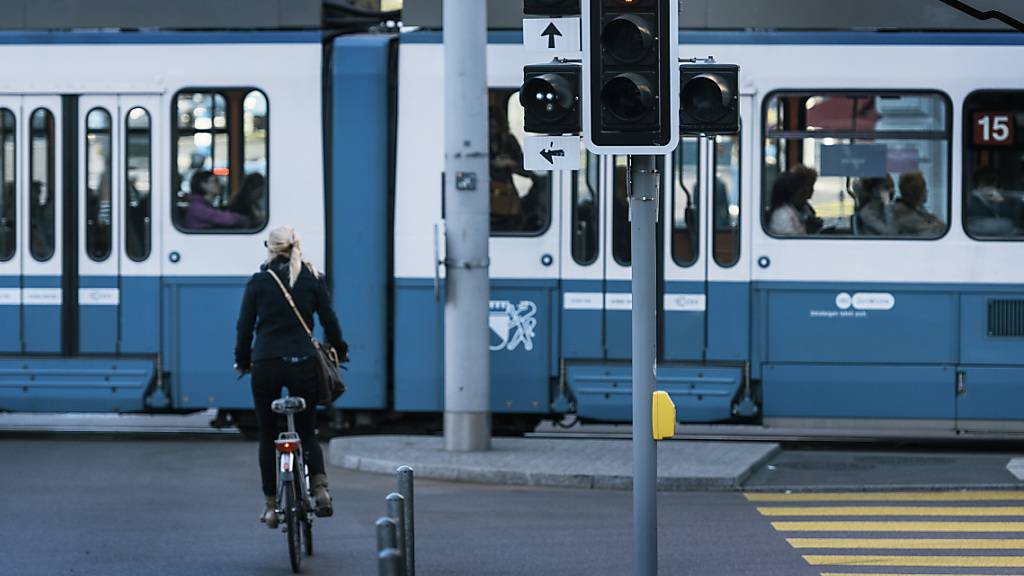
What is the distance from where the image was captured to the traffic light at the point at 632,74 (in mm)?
6957

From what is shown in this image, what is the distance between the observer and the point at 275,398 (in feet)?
30.1

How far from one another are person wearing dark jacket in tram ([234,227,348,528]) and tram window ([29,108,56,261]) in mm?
5087

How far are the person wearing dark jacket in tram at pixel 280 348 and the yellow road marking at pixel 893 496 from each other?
3343 mm

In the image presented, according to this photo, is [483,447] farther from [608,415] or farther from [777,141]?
[777,141]

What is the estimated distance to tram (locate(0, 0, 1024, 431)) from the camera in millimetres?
12922

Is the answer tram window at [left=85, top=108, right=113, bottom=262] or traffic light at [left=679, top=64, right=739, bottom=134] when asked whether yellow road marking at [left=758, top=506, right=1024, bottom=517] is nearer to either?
traffic light at [left=679, top=64, right=739, bottom=134]

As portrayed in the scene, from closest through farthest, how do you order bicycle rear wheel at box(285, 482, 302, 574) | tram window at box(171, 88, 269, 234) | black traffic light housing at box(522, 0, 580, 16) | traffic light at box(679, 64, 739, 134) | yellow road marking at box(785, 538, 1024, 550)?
traffic light at box(679, 64, 739, 134) → black traffic light housing at box(522, 0, 580, 16) → bicycle rear wheel at box(285, 482, 302, 574) → yellow road marking at box(785, 538, 1024, 550) → tram window at box(171, 88, 269, 234)

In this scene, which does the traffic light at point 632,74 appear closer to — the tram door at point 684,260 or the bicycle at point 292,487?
the bicycle at point 292,487

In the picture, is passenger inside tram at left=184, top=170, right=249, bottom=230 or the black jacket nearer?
the black jacket

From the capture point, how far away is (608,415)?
42.7ft

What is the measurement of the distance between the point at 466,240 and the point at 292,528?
4.30 metres

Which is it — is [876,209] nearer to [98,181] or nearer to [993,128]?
[993,128]

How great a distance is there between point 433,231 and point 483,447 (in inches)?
73.9

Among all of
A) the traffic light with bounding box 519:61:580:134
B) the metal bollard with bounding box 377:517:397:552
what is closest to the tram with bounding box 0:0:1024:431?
the traffic light with bounding box 519:61:580:134
